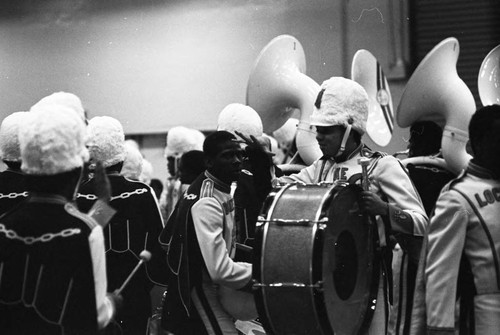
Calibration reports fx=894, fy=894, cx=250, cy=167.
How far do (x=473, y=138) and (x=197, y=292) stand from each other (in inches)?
62.1

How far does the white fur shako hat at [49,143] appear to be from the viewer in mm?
3184

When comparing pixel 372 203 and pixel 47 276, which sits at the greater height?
pixel 47 276

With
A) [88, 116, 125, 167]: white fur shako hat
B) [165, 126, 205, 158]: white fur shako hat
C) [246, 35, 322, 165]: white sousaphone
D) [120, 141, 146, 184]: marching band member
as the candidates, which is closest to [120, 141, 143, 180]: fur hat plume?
[120, 141, 146, 184]: marching band member

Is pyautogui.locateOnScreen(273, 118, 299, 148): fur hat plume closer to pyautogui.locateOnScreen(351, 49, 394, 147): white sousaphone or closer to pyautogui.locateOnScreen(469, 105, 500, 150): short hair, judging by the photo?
pyautogui.locateOnScreen(351, 49, 394, 147): white sousaphone

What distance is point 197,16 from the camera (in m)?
8.55

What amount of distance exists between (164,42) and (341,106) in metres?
4.61

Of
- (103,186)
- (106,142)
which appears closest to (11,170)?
(106,142)

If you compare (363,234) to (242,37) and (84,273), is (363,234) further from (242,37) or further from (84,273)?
(242,37)

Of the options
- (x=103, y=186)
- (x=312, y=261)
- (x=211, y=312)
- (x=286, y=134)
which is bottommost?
(x=286, y=134)

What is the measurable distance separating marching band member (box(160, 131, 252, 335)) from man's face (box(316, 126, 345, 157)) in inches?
17.4

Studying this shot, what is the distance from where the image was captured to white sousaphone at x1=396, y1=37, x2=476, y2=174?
218 inches

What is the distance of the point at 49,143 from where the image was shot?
318 centimetres

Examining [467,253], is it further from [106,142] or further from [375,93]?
[375,93]

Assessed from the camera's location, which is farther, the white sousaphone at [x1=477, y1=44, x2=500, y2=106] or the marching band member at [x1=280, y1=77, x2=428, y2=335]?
the white sousaphone at [x1=477, y1=44, x2=500, y2=106]
